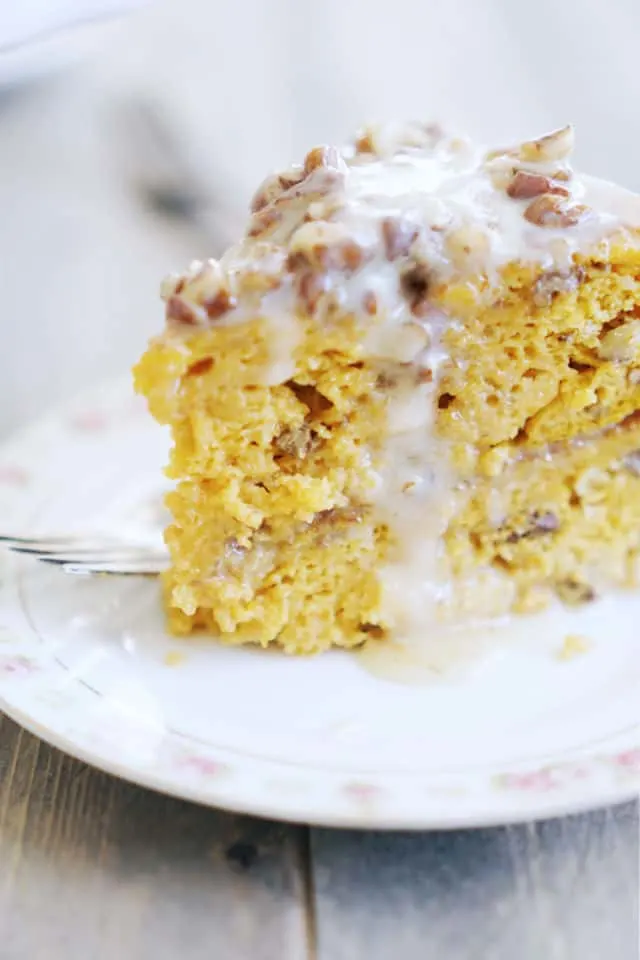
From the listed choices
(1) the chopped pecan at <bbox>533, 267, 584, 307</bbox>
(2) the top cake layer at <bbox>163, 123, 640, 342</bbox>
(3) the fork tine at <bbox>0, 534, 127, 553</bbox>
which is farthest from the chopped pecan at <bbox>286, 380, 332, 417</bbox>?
(3) the fork tine at <bbox>0, 534, 127, 553</bbox>

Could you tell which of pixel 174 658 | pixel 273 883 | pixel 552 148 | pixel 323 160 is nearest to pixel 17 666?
pixel 174 658

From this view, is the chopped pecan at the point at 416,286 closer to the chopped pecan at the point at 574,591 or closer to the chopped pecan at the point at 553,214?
the chopped pecan at the point at 553,214

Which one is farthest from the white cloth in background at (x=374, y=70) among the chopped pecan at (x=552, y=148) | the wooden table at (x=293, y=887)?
the wooden table at (x=293, y=887)

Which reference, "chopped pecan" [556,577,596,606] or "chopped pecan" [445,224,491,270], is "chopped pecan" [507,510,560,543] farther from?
"chopped pecan" [445,224,491,270]

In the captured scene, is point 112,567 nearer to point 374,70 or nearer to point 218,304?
point 218,304

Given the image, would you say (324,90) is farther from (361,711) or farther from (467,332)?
(361,711)

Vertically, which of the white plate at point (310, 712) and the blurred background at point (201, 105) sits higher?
the blurred background at point (201, 105)

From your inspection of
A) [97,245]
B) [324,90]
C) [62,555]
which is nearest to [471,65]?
[324,90]
